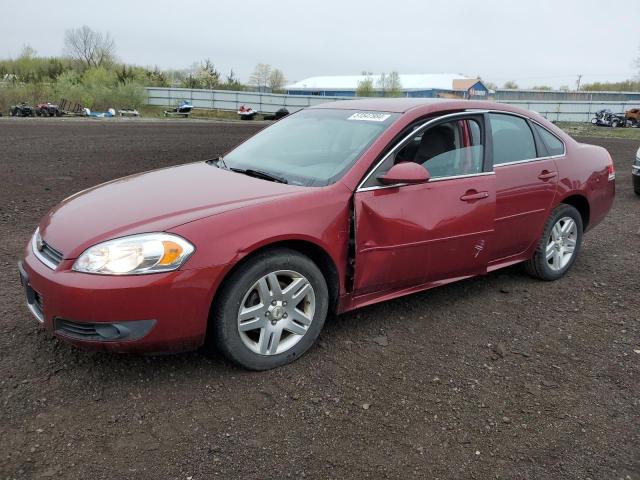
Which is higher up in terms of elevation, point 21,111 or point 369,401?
point 21,111

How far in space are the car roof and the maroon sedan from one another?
2cm

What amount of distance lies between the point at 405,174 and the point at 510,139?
58.5 inches

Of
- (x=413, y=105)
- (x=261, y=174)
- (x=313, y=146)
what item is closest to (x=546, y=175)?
(x=413, y=105)

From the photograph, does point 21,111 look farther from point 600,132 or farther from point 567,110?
point 567,110

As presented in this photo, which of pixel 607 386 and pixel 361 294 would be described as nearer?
pixel 607 386

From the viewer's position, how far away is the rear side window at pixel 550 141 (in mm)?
4734

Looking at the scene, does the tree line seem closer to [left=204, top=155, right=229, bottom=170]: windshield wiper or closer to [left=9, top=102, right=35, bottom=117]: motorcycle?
[left=9, top=102, right=35, bottom=117]: motorcycle

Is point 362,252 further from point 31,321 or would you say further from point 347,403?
point 31,321

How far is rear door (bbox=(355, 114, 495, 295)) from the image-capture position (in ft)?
11.5

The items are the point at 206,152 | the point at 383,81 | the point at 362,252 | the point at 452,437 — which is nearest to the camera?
the point at 452,437

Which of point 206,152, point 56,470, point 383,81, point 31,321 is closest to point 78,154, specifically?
point 206,152

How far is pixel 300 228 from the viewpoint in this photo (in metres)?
3.21

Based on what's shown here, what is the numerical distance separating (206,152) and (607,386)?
1155 centimetres

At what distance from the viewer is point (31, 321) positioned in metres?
3.74
